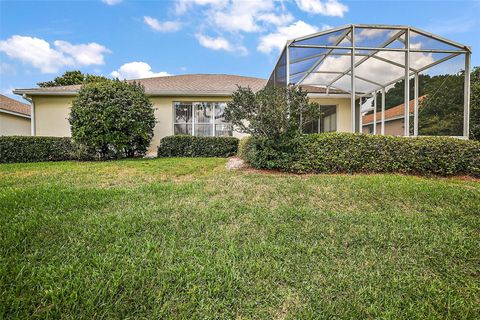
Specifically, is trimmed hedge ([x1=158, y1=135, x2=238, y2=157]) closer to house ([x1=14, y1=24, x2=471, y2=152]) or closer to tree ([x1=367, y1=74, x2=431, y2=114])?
house ([x1=14, y1=24, x2=471, y2=152])

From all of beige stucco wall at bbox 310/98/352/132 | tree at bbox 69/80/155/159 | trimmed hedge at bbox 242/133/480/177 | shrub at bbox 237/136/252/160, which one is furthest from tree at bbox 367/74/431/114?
tree at bbox 69/80/155/159

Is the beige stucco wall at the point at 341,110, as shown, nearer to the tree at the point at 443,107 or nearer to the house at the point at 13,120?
the tree at the point at 443,107

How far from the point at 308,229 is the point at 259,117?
3.61m

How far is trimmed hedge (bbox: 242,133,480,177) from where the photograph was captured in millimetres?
6156

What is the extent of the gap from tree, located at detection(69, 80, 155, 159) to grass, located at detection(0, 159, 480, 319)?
4.61m

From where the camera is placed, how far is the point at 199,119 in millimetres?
12266

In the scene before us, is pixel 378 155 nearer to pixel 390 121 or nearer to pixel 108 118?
pixel 108 118

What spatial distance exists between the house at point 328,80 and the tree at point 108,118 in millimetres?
2544

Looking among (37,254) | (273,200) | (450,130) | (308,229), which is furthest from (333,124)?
(37,254)

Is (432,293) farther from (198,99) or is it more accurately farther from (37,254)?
(198,99)

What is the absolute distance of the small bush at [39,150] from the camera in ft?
29.1

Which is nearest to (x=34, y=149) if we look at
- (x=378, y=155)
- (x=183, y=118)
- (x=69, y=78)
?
(x=183, y=118)

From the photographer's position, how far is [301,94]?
609 cm

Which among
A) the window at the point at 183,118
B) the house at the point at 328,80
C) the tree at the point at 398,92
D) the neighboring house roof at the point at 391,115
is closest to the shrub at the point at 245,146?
the house at the point at 328,80
